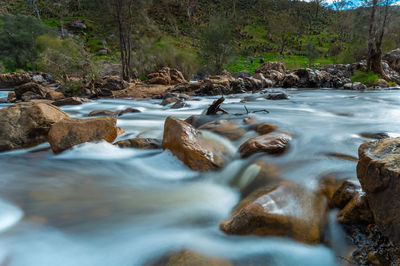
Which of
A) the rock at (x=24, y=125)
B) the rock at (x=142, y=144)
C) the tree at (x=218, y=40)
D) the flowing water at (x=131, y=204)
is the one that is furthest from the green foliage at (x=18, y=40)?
the flowing water at (x=131, y=204)

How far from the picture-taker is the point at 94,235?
2.31 metres

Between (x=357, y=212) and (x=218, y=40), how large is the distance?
1072 inches

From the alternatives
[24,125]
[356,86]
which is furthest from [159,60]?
[24,125]

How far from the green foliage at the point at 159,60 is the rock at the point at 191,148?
19.5 meters

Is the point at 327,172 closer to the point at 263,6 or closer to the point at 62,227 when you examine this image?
the point at 62,227

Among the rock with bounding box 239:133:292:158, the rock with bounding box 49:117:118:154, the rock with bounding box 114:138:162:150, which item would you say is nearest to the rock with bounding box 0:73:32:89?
the rock with bounding box 49:117:118:154

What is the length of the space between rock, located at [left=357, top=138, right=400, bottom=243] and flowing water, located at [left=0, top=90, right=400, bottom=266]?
1.80ft

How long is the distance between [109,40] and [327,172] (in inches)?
2178

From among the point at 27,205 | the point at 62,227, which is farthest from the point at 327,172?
the point at 27,205

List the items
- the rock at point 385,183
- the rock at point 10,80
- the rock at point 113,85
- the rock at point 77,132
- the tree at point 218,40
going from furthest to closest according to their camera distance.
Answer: the tree at point 218,40, the rock at point 10,80, the rock at point 113,85, the rock at point 77,132, the rock at point 385,183

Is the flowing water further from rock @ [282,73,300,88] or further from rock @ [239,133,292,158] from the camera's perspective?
rock @ [282,73,300,88]

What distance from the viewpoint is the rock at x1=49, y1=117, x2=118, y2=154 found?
14.2 ft

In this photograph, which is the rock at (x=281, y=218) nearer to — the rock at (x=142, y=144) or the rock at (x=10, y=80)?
the rock at (x=142, y=144)

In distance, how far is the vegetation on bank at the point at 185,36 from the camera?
2180 centimetres
